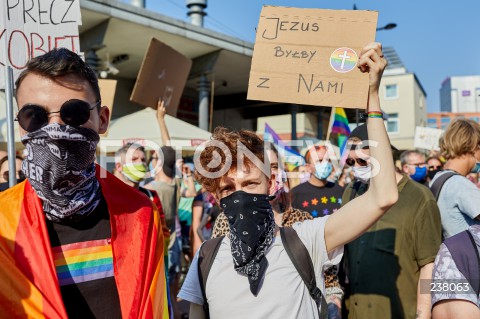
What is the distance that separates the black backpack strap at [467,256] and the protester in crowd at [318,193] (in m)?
2.72

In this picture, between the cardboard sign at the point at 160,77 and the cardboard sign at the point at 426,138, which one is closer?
the cardboard sign at the point at 160,77

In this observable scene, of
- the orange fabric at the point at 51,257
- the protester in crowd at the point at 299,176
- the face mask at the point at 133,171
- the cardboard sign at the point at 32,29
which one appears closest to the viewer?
the orange fabric at the point at 51,257

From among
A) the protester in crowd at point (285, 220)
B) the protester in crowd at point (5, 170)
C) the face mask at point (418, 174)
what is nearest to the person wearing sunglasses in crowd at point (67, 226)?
the protester in crowd at point (285, 220)

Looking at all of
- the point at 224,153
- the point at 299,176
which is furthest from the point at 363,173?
the point at 299,176

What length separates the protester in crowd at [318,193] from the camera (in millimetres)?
4625

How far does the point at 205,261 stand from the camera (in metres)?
2.03

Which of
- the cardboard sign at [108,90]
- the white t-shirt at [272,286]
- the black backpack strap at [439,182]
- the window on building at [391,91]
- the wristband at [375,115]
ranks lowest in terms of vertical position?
the white t-shirt at [272,286]

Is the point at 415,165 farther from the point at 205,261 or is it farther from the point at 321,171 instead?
the point at 205,261

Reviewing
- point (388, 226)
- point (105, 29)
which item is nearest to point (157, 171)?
point (388, 226)

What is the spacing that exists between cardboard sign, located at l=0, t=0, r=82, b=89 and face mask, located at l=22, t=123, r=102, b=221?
4.61 ft

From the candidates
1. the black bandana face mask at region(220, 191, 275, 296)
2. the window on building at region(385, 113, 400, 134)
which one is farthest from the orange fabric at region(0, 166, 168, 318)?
the window on building at region(385, 113, 400, 134)

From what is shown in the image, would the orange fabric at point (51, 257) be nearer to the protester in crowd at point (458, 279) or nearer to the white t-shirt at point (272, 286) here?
the white t-shirt at point (272, 286)

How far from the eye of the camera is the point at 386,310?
311cm

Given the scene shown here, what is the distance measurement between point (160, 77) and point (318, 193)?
230cm
